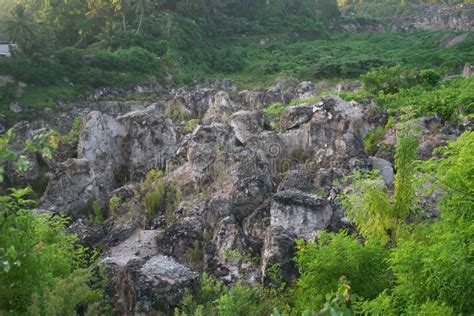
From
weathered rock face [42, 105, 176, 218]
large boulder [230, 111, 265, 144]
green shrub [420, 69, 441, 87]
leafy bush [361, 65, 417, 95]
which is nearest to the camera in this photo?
weathered rock face [42, 105, 176, 218]

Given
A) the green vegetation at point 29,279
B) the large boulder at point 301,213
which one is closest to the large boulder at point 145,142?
the large boulder at point 301,213

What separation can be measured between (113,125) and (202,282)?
10948 millimetres

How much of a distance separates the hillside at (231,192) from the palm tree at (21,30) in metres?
0.13

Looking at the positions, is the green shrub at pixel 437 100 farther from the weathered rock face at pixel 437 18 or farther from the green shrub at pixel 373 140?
the weathered rock face at pixel 437 18

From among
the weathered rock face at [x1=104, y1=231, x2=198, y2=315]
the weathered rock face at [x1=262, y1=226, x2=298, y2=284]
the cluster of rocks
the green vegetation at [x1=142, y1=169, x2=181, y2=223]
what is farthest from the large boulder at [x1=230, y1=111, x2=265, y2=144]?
the weathered rock face at [x1=104, y1=231, x2=198, y2=315]

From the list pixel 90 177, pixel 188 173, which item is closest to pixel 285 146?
pixel 188 173

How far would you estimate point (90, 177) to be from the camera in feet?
53.5

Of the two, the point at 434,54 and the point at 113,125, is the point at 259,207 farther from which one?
the point at 434,54

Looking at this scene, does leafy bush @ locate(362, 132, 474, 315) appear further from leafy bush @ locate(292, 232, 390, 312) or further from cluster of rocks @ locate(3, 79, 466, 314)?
cluster of rocks @ locate(3, 79, 466, 314)

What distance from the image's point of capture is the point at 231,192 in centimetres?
1409

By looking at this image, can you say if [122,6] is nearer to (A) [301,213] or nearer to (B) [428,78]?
(B) [428,78]

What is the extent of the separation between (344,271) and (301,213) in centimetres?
409

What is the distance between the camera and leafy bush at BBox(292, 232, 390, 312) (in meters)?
7.93

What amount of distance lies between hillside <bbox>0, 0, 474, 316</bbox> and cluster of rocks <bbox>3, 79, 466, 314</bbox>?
5 cm
